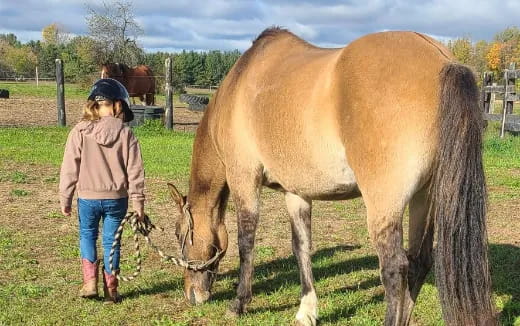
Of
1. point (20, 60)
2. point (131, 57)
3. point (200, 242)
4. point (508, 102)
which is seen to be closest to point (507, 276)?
point (200, 242)

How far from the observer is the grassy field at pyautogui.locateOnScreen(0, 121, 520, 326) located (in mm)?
4121

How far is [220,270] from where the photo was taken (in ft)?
17.4

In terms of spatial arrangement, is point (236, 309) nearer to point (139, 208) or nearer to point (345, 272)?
point (139, 208)

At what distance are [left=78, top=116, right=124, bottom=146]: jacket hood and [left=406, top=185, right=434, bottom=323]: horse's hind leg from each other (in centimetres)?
228

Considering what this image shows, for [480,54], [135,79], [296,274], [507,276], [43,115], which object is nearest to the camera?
[507,276]

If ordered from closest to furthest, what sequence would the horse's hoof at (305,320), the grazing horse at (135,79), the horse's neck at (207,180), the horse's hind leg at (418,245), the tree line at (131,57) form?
the horse's hind leg at (418,245) → the horse's hoof at (305,320) → the horse's neck at (207,180) → the grazing horse at (135,79) → the tree line at (131,57)

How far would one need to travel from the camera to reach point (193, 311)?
426 centimetres

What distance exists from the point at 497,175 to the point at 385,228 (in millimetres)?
7781

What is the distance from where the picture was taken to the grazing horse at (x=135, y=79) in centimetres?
1952

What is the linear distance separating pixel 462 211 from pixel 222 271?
2.97m

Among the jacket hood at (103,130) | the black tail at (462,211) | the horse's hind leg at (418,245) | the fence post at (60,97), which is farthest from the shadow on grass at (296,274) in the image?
the fence post at (60,97)

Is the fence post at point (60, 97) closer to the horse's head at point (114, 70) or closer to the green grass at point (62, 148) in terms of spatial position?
the green grass at point (62, 148)

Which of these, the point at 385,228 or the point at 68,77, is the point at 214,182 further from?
the point at 68,77

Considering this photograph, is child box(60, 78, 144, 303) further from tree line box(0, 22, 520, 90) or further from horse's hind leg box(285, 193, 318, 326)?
tree line box(0, 22, 520, 90)
